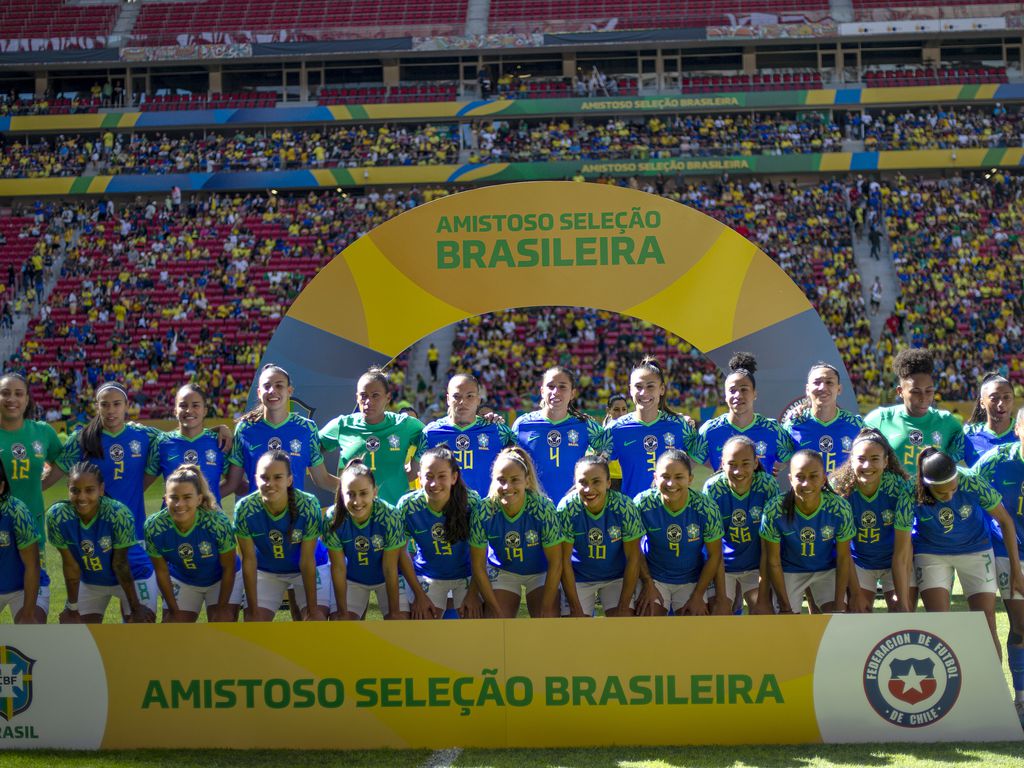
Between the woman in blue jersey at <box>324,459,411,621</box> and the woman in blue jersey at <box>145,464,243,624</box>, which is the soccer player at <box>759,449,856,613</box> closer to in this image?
the woman in blue jersey at <box>324,459,411,621</box>

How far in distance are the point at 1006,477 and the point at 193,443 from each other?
517 cm

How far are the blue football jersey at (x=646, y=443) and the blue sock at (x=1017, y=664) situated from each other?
2301 mm

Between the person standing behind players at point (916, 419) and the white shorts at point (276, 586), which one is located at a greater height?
the person standing behind players at point (916, 419)

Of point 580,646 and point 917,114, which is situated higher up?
point 917,114

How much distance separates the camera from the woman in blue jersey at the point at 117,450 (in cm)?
710

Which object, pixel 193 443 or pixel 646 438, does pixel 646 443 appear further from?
pixel 193 443

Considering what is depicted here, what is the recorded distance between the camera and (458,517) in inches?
235

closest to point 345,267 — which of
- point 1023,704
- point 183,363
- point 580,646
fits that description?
point 580,646

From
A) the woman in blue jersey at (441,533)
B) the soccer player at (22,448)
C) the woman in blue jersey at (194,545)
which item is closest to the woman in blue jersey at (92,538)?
the woman in blue jersey at (194,545)

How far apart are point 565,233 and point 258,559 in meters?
3.70

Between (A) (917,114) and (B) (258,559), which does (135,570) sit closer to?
(B) (258,559)

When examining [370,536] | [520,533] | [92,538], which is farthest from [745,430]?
[92,538]

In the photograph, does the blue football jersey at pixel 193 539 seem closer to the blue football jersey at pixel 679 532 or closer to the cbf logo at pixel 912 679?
the blue football jersey at pixel 679 532

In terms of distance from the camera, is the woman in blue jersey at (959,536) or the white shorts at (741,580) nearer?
the woman in blue jersey at (959,536)
